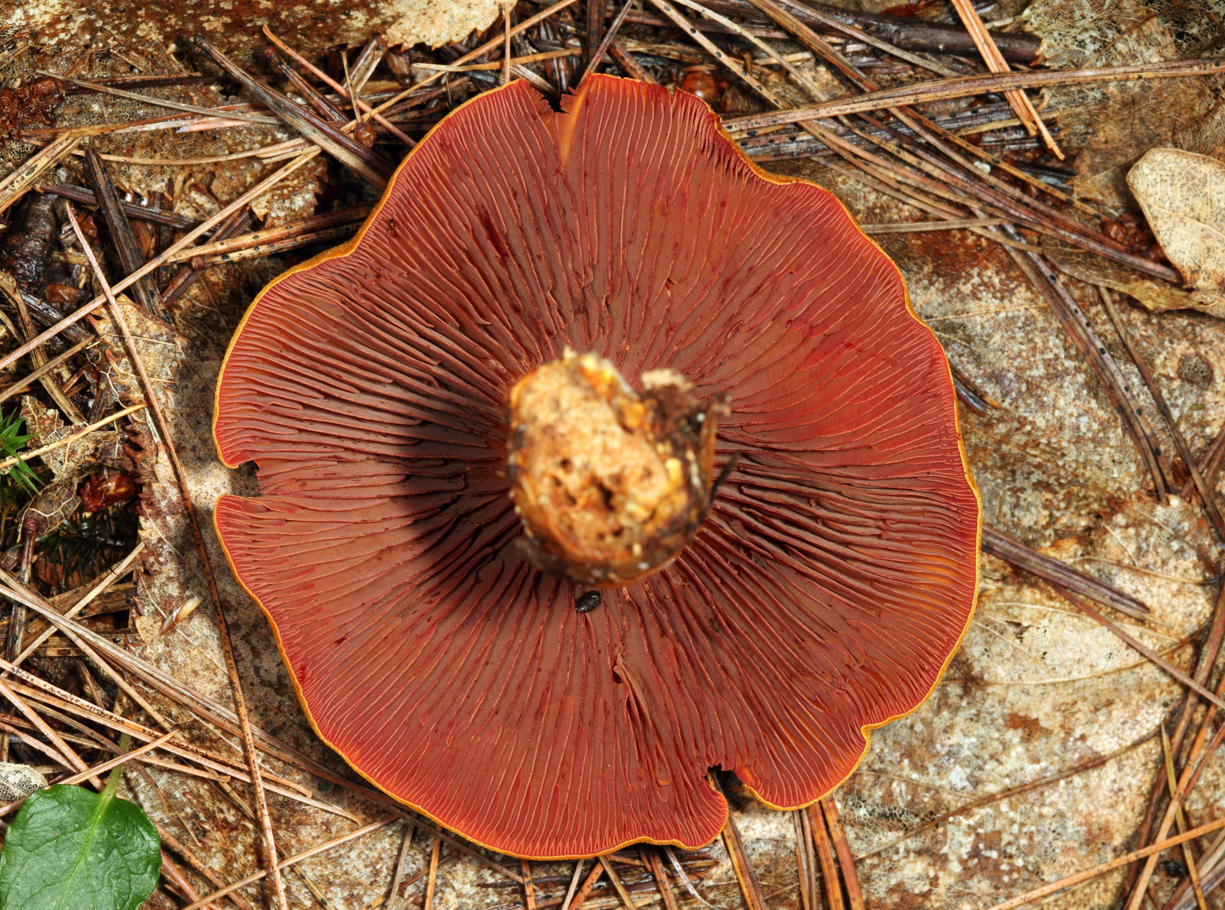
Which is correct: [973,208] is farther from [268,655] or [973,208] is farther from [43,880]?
[43,880]

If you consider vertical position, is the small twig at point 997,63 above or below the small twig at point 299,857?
above

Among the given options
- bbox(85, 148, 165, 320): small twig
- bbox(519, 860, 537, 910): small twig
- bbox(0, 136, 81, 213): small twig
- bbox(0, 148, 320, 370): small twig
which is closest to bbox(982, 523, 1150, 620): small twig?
bbox(519, 860, 537, 910): small twig

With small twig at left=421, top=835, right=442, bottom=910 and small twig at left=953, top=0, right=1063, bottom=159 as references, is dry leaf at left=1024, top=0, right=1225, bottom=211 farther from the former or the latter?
small twig at left=421, top=835, right=442, bottom=910

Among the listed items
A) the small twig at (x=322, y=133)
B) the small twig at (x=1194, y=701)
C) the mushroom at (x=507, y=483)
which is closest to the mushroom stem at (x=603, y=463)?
Answer: the mushroom at (x=507, y=483)

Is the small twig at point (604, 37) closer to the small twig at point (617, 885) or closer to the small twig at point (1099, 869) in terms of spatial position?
the small twig at point (617, 885)

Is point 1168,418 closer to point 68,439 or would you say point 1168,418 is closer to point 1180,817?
point 1180,817

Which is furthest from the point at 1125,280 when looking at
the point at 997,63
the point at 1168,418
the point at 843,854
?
the point at 843,854
